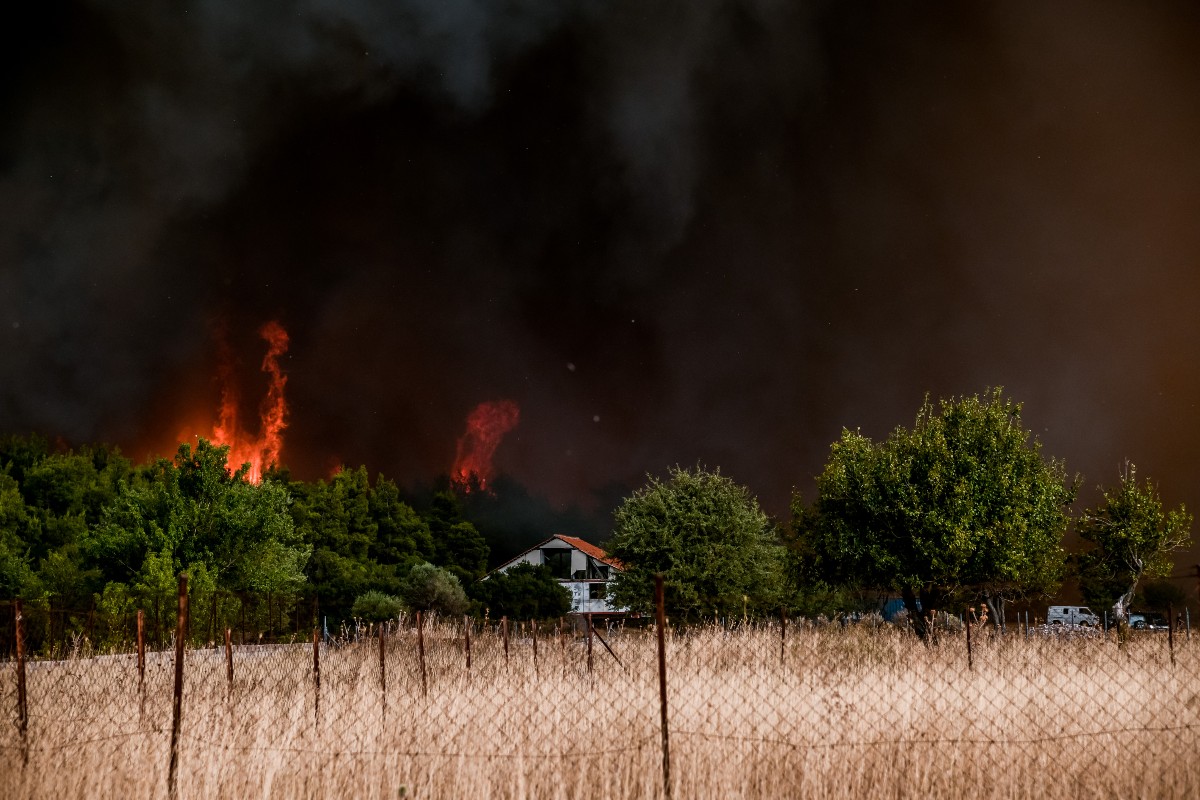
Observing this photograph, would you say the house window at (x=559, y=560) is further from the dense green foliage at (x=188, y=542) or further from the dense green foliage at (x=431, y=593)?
Result: the dense green foliage at (x=431, y=593)

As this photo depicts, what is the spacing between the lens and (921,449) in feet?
74.3

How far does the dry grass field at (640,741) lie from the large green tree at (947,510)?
954cm

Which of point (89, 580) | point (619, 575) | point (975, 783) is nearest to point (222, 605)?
point (89, 580)

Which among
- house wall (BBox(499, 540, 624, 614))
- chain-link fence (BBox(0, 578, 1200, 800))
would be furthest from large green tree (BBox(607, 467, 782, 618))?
house wall (BBox(499, 540, 624, 614))

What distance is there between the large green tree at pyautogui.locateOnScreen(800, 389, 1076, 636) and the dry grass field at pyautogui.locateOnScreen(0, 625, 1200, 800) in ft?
31.3

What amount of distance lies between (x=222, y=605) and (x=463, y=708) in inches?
1010

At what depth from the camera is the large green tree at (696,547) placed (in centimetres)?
2903

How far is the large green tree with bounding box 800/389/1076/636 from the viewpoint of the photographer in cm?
2191

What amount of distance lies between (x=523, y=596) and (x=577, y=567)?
58.0 ft

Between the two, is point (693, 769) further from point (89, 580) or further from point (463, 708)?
point (89, 580)

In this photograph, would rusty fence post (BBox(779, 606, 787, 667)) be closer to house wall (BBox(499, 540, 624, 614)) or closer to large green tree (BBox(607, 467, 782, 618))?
large green tree (BBox(607, 467, 782, 618))

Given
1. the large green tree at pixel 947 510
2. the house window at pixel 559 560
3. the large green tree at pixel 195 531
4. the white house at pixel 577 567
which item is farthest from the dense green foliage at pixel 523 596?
the large green tree at pixel 947 510

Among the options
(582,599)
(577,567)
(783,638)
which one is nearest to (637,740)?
(783,638)

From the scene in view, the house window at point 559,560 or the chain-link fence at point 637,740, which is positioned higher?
the house window at point 559,560
